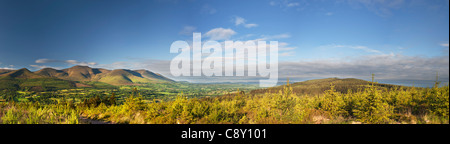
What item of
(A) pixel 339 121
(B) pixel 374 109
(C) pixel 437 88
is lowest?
(A) pixel 339 121

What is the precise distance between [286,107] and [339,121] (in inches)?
125

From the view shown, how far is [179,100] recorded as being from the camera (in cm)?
1215

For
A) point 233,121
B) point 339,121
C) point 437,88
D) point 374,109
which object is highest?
point 437,88
